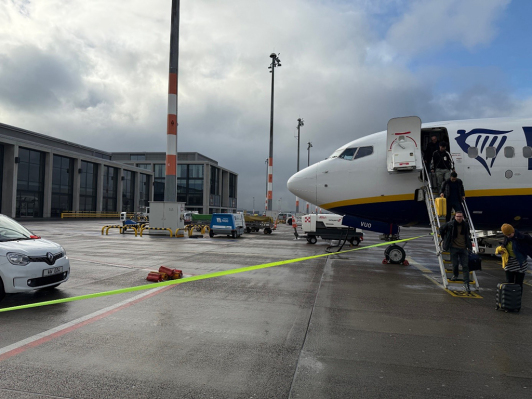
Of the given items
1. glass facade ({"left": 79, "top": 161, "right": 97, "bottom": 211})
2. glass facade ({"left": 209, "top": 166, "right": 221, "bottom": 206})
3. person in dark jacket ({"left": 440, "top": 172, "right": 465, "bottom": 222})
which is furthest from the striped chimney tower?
glass facade ({"left": 209, "top": 166, "right": 221, "bottom": 206})

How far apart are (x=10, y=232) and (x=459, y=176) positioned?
11519 millimetres

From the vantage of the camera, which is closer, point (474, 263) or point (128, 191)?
point (474, 263)

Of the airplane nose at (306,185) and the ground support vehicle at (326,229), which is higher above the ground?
the airplane nose at (306,185)

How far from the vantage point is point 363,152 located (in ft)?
39.0

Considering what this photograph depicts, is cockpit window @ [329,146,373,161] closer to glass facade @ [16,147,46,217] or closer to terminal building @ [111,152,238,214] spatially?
glass facade @ [16,147,46,217]

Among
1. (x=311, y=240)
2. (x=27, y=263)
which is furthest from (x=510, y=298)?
(x=311, y=240)

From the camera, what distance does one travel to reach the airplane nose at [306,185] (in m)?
12.3

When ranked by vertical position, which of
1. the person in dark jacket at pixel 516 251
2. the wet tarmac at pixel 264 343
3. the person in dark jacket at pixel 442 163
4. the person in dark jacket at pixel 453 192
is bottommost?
the wet tarmac at pixel 264 343

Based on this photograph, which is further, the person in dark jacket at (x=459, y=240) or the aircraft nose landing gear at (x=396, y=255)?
the aircraft nose landing gear at (x=396, y=255)

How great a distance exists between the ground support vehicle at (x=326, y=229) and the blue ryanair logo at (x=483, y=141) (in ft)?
33.9

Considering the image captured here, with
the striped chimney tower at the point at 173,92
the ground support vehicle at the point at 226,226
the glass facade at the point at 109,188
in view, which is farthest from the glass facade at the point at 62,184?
the ground support vehicle at the point at 226,226

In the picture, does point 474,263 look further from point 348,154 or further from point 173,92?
point 173,92

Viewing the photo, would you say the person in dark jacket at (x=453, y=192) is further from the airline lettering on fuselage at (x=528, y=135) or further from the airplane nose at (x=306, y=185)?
the airplane nose at (x=306, y=185)

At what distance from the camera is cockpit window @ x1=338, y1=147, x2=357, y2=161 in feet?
39.5
